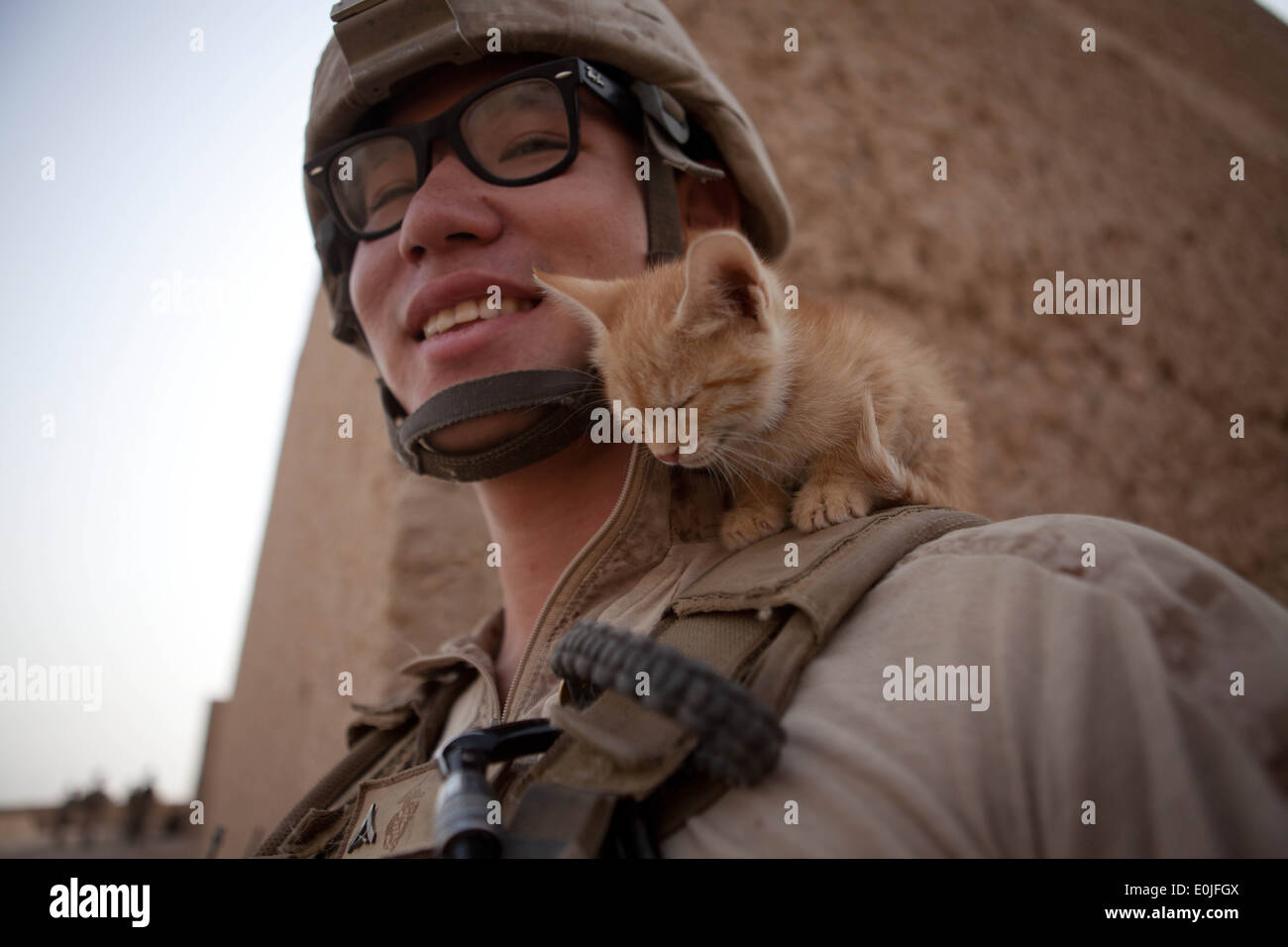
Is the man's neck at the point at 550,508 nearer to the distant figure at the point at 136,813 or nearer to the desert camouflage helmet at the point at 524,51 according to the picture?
the desert camouflage helmet at the point at 524,51

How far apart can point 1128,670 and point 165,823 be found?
21.7 ft

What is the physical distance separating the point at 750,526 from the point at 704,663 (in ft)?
1.23

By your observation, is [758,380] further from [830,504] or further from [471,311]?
[471,311]

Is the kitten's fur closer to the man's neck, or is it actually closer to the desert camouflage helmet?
the man's neck

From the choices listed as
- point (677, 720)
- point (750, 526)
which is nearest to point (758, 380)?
point (750, 526)

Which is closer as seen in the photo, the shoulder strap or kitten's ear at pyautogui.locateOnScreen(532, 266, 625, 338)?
the shoulder strap

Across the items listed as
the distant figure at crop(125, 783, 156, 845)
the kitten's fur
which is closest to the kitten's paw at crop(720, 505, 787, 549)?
the kitten's fur

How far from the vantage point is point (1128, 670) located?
54 centimetres

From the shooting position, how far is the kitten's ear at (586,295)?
1.09 meters

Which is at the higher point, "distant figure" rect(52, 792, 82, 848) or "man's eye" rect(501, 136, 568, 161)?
"man's eye" rect(501, 136, 568, 161)

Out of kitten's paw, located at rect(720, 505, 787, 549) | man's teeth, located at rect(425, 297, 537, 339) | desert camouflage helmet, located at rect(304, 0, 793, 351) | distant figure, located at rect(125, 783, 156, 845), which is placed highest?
desert camouflage helmet, located at rect(304, 0, 793, 351)

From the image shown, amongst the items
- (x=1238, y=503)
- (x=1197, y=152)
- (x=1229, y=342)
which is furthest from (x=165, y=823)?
(x=1197, y=152)

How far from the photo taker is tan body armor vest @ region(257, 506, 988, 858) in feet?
1.97

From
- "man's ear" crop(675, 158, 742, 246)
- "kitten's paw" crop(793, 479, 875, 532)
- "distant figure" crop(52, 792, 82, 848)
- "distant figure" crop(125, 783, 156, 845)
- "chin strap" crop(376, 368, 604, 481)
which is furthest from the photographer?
"distant figure" crop(125, 783, 156, 845)
